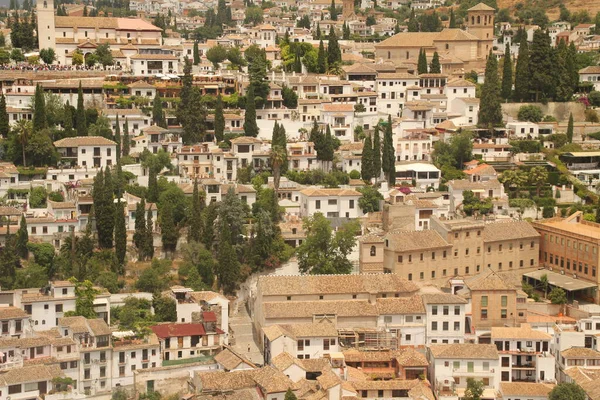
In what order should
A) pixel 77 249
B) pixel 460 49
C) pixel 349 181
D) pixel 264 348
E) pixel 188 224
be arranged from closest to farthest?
pixel 264 348 < pixel 77 249 < pixel 188 224 < pixel 349 181 < pixel 460 49

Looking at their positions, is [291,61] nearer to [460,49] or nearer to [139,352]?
[460,49]

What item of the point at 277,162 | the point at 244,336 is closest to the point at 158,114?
the point at 277,162

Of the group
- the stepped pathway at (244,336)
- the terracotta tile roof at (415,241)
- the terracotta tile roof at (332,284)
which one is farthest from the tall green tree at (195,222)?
the terracotta tile roof at (415,241)

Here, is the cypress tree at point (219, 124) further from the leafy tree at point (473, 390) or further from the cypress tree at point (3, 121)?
the leafy tree at point (473, 390)

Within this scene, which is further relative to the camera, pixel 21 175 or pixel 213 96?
pixel 213 96

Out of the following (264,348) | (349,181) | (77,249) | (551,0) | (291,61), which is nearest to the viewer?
(264,348)

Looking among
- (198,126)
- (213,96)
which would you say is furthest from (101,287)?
(213,96)

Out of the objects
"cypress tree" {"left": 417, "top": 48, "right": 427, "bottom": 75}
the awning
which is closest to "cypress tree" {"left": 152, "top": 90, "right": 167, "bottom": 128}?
"cypress tree" {"left": 417, "top": 48, "right": 427, "bottom": 75}
